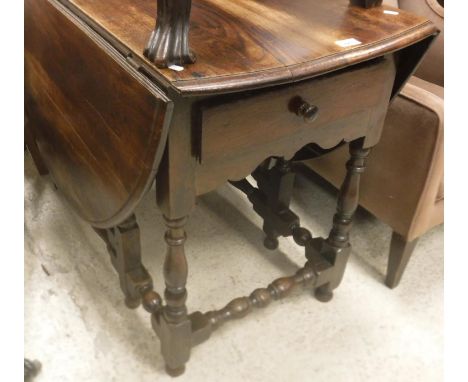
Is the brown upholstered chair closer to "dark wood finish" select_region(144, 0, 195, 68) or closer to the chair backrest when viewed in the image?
the chair backrest

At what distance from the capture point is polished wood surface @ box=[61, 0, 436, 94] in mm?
750

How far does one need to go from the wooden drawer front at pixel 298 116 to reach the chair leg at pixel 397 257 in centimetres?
44

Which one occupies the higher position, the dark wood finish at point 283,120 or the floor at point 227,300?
the dark wood finish at point 283,120

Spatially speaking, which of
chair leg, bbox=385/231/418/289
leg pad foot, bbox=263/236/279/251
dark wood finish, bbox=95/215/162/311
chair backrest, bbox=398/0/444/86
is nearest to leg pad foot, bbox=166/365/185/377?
dark wood finish, bbox=95/215/162/311

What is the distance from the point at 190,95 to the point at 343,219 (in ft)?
2.37

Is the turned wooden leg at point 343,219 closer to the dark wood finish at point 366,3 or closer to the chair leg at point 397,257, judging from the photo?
the chair leg at point 397,257

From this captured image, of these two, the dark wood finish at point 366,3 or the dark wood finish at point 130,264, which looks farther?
the dark wood finish at point 130,264

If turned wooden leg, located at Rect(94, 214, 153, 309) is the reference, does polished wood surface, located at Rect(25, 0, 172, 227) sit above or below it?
above

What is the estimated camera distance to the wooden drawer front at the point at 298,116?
2.69 feet

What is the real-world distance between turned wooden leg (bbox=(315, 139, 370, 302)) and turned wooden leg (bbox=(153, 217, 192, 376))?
0.45m

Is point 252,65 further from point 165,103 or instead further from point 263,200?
point 263,200

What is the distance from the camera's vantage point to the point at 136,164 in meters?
0.83

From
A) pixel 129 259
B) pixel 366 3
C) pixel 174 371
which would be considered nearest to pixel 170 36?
pixel 366 3

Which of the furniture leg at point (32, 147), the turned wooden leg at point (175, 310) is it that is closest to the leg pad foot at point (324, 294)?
the turned wooden leg at point (175, 310)
